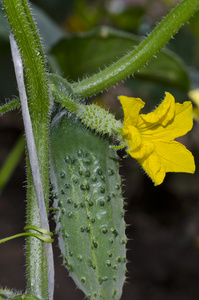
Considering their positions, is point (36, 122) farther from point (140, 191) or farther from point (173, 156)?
point (140, 191)

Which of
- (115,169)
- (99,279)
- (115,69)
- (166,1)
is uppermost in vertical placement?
(166,1)

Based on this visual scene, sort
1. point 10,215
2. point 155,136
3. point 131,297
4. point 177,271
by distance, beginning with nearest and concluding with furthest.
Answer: point 155,136 < point 131,297 < point 177,271 < point 10,215

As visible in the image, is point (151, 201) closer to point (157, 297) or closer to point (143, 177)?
point (143, 177)

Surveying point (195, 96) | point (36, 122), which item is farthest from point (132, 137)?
point (195, 96)

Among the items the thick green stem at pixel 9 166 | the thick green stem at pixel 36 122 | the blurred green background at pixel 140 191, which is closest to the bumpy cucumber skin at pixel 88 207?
the thick green stem at pixel 36 122

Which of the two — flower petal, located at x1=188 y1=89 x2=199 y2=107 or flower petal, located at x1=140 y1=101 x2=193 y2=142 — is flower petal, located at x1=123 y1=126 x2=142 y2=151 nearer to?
flower petal, located at x1=140 y1=101 x2=193 y2=142

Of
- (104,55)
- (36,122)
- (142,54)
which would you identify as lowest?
(36,122)

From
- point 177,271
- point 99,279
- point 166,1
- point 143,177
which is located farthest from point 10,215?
point 99,279
